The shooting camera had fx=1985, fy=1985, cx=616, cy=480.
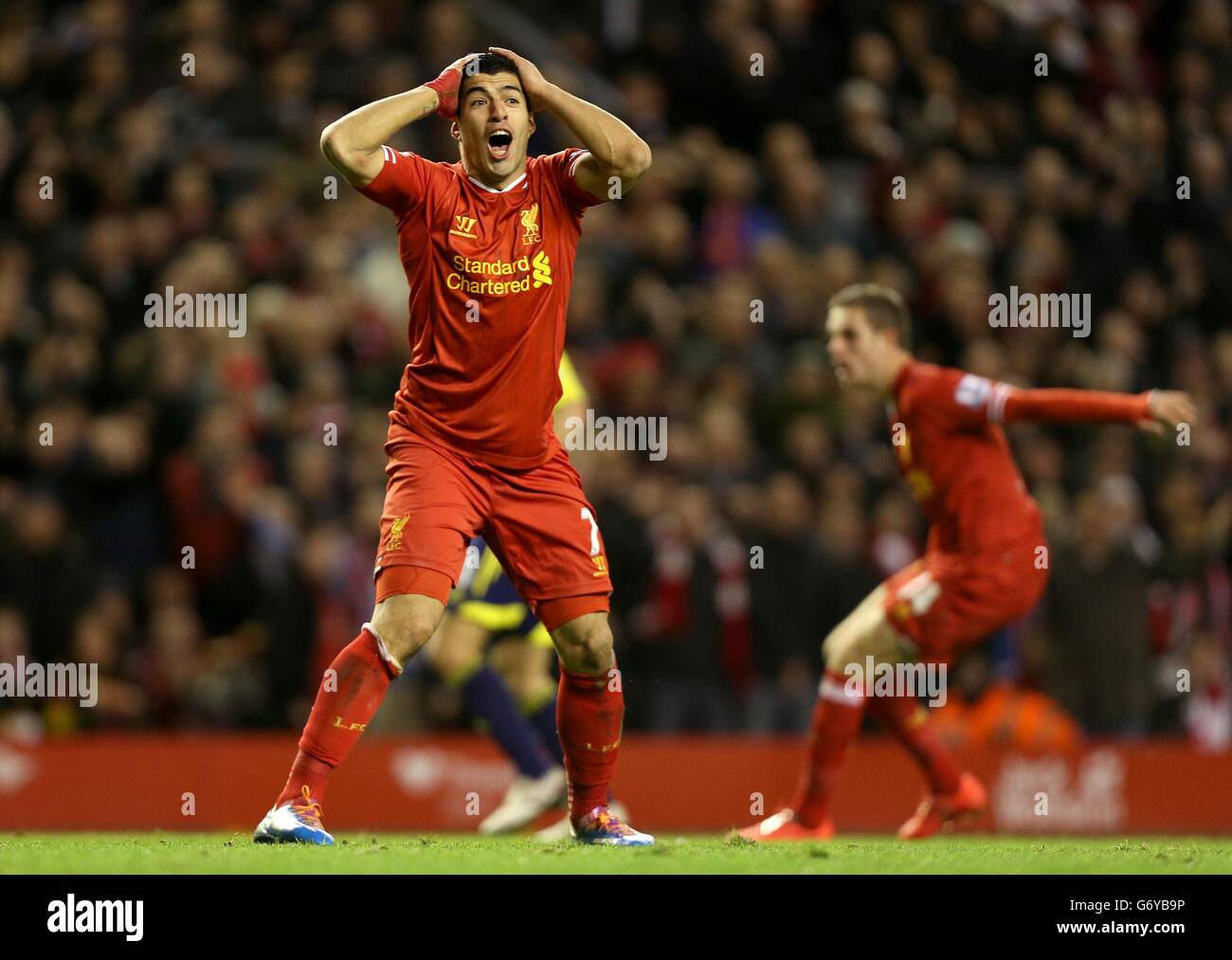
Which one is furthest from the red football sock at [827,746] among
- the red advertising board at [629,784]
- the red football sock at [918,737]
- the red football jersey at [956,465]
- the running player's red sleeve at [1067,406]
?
the red advertising board at [629,784]

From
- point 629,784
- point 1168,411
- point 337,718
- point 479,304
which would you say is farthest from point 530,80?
point 629,784

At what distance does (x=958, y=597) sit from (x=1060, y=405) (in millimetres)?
1197

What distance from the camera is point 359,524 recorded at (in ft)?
38.8

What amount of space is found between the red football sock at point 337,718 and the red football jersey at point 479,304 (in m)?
0.82

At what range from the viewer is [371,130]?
21.0 feet

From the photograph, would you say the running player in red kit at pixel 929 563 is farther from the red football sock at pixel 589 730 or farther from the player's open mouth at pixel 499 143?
the player's open mouth at pixel 499 143

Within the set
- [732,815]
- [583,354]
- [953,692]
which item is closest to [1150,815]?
[953,692]

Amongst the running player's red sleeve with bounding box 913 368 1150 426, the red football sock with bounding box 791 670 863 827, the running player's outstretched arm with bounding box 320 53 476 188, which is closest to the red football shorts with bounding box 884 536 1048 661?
the red football sock with bounding box 791 670 863 827

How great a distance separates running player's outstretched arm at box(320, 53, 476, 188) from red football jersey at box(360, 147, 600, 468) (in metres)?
0.11

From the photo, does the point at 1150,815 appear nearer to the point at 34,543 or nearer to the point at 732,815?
the point at 732,815

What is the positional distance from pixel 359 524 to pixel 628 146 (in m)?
5.61

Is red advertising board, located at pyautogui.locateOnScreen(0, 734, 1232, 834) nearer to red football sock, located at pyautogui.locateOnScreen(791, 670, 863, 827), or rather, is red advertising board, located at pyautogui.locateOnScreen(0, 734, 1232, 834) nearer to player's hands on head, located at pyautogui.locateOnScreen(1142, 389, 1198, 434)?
red football sock, located at pyautogui.locateOnScreen(791, 670, 863, 827)

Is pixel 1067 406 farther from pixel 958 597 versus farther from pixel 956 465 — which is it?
pixel 958 597

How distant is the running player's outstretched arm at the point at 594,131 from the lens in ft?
21.5
